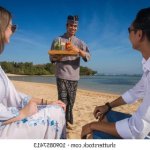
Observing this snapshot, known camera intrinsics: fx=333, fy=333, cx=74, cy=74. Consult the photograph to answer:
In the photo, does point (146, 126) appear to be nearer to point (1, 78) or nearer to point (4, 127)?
point (4, 127)

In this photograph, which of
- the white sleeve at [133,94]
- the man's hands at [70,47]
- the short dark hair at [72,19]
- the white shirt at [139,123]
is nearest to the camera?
the white shirt at [139,123]

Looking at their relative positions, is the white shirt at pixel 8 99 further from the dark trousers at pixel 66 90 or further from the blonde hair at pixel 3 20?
the dark trousers at pixel 66 90

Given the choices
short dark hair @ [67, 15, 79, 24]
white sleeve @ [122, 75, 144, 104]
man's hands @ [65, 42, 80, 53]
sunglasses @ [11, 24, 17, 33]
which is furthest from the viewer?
short dark hair @ [67, 15, 79, 24]

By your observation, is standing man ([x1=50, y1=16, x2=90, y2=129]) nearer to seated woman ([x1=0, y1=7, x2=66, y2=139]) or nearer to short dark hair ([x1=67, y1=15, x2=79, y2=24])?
short dark hair ([x1=67, y1=15, x2=79, y2=24])

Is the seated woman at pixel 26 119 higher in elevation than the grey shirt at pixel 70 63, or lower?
lower

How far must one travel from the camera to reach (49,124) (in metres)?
1.86

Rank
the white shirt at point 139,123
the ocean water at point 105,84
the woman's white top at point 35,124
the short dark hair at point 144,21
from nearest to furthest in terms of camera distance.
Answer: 1. the white shirt at point 139,123
2. the short dark hair at point 144,21
3. the woman's white top at point 35,124
4. the ocean water at point 105,84

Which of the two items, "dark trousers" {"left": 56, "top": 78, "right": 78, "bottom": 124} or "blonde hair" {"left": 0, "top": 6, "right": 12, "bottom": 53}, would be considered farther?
"dark trousers" {"left": 56, "top": 78, "right": 78, "bottom": 124}

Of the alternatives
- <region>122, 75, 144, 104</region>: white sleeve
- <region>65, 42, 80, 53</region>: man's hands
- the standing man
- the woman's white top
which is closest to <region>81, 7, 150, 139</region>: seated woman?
the woman's white top

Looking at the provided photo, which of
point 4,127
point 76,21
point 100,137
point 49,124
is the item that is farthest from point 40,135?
point 76,21

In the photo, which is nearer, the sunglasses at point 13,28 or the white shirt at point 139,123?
the white shirt at point 139,123

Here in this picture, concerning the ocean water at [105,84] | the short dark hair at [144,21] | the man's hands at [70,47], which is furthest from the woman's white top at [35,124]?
the ocean water at [105,84]

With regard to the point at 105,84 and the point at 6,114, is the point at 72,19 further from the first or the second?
the point at 105,84
